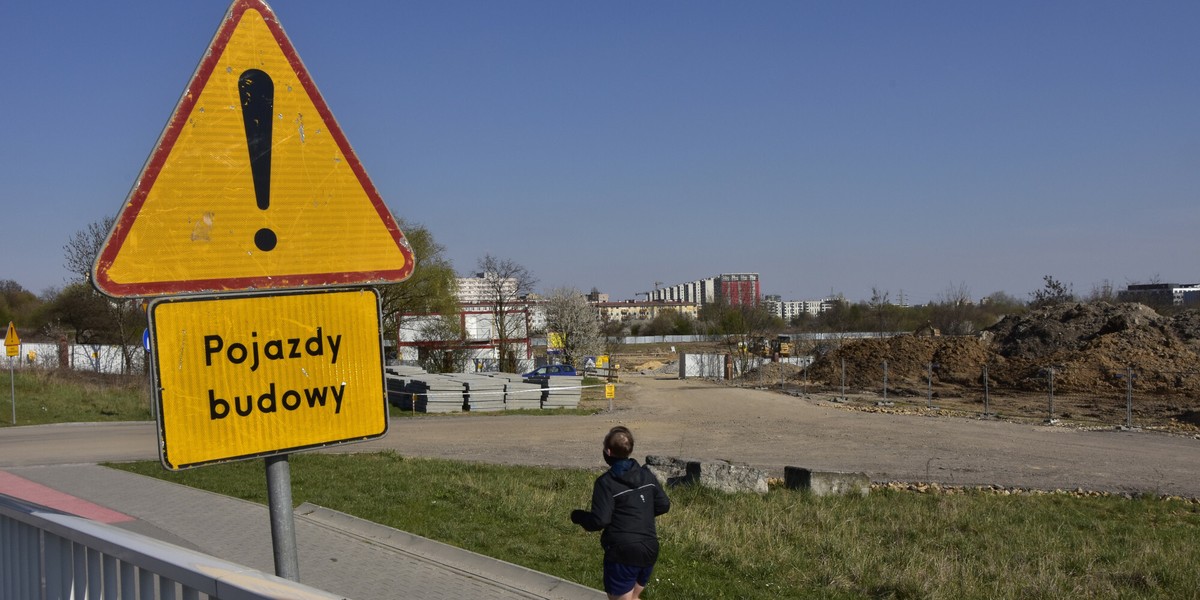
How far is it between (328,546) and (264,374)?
698 cm

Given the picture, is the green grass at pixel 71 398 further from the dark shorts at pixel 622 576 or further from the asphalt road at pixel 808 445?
the dark shorts at pixel 622 576

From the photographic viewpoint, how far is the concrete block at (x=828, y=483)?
14461 millimetres

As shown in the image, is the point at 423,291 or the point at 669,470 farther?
the point at 423,291

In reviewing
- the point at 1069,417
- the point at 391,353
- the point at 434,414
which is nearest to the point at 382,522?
the point at 434,414

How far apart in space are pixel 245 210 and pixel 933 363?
145ft

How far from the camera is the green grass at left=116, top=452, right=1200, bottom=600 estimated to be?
313 inches

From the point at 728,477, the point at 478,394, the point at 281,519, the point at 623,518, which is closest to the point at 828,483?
the point at 728,477

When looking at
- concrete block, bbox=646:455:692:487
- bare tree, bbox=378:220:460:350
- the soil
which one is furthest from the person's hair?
bare tree, bbox=378:220:460:350

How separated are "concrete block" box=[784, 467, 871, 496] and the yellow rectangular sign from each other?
12178 mm

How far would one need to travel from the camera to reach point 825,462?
2002cm

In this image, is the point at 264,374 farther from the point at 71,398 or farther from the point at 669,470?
the point at 71,398

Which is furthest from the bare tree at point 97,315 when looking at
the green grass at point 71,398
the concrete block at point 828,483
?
the concrete block at point 828,483

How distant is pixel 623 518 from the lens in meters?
5.86

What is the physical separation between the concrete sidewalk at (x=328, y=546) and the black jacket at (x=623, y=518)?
137 centimetres
